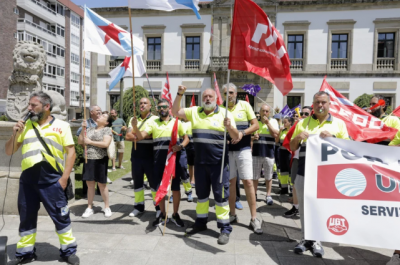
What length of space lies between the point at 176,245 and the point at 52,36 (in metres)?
48.3

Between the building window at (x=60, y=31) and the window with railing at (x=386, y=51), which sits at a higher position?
the building window at (x=60, y=31)

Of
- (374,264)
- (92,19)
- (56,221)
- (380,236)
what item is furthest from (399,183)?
(92,19)

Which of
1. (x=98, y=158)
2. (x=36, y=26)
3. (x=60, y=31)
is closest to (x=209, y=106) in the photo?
(x=98, y=158)

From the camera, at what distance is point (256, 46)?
4.43 m

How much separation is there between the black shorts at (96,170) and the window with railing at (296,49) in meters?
21.5

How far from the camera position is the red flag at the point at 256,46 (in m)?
4.38

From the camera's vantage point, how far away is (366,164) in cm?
349

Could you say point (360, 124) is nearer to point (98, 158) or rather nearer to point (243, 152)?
point (243, 152)

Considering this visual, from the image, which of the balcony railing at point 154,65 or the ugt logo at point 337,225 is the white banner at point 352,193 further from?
the balcony railing at point 154,65

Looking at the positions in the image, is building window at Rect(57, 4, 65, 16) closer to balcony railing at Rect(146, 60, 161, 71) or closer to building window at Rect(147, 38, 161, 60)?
building window at Rect(147, 38, 161, 60)

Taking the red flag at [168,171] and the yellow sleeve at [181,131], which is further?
the yellow sleeve at [181,131]

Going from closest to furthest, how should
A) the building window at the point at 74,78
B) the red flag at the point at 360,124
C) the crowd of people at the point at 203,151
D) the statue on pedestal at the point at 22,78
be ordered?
the crowd of people at the point at 203,151 → the red flag at the point at 360,124 → the statue on pedestal at the point at 22,78 → the building window at the point at 74,78

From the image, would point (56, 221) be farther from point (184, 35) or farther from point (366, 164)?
point (184, 35)

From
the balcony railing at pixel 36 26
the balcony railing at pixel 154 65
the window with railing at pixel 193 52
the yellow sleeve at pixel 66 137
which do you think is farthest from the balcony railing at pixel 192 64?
the balcony railing at pixel 36 26
